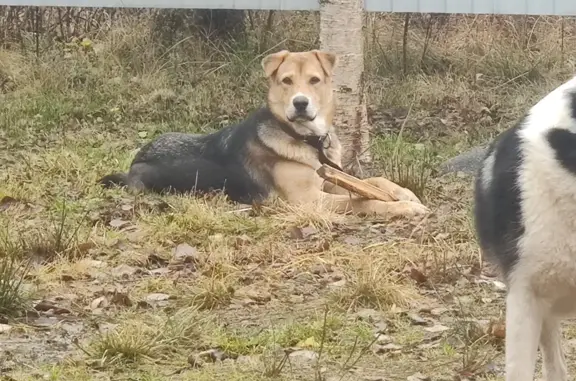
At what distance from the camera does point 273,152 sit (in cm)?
805

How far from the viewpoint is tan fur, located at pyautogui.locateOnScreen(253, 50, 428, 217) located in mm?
7824

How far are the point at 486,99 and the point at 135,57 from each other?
436cm

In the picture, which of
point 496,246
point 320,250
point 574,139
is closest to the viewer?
point 574,139

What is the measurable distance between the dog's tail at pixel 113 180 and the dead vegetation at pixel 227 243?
130 millimetres

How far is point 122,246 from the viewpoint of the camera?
6297mm

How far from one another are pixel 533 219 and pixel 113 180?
533 cm

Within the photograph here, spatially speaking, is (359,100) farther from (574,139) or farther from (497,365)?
(574,139)

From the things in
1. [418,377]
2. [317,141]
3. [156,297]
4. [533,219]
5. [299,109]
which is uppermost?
[533,219]

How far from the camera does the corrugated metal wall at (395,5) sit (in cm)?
1162

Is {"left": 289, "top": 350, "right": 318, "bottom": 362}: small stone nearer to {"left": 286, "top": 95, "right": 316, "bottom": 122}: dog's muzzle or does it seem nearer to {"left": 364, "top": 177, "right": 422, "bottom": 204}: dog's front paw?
{"left": 364, "top": 177, "right": 422, "bottom": 204}: dog's front paw

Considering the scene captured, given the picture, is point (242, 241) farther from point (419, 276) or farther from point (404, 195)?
point (404, 195)

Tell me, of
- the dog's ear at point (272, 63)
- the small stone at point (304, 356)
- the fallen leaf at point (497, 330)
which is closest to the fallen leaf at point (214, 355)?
the small stone at point (304, 356)

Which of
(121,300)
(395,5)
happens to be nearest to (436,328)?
(121,300)

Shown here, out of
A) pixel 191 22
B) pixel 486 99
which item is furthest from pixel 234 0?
pixel 486 99
